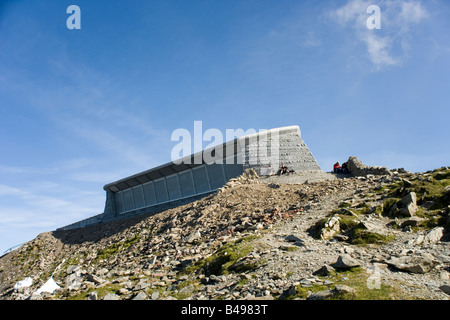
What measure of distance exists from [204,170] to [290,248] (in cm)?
2196

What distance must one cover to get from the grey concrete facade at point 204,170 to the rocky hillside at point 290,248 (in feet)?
17.2

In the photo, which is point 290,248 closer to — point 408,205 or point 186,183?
point 408,205

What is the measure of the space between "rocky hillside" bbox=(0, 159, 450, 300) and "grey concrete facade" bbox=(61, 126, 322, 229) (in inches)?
207

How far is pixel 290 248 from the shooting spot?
1085 centimetres

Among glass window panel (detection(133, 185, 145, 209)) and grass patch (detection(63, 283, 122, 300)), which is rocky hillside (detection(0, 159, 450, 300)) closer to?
grass patch (detection(63, 283, 122, 300))

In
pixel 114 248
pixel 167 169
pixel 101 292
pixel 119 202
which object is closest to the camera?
pixel 101 292

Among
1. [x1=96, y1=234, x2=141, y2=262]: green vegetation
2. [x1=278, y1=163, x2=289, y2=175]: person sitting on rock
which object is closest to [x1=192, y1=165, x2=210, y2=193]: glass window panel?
[x1=278, y1=163, x2=289, y2=175]: person sitting on rock

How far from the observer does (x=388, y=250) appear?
9.88 metres

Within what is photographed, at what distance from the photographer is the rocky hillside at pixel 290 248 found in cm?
796

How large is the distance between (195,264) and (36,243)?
26949mm

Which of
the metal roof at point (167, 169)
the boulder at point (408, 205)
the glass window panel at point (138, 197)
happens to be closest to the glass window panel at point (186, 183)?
the metal roof at point (167, 169)

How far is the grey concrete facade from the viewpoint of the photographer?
91.1ft

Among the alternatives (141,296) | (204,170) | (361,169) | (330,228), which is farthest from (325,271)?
(204,170)
